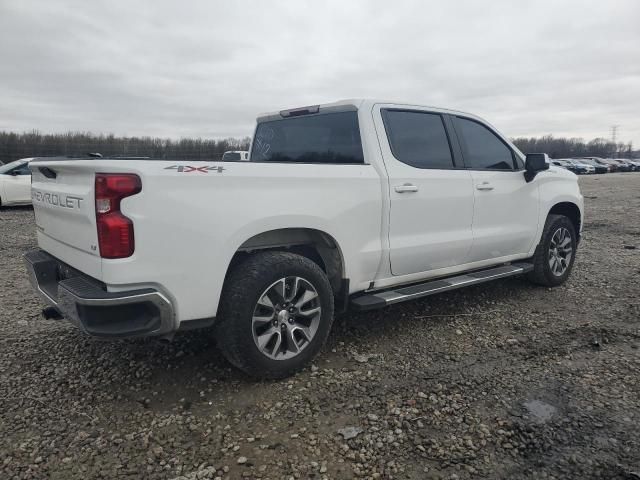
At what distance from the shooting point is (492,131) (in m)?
4.90

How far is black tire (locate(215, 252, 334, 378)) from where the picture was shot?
3.03 metres

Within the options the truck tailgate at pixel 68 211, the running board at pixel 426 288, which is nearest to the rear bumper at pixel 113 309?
the truck tailgate at pixel 68 211

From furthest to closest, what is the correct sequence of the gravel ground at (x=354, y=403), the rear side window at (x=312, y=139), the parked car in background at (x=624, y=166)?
the parked car in background at (x=624, y=166)
the rear side window at (x=312, y=139)
the gravel ground at (x=354, y=403)

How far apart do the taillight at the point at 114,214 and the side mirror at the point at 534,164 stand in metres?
3.86

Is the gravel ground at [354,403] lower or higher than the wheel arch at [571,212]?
lower

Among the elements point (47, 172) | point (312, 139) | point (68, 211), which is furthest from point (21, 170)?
point (68, 211)

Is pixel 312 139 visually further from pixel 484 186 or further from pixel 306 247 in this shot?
pixel 484 186

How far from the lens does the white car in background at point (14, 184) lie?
12.9 meters

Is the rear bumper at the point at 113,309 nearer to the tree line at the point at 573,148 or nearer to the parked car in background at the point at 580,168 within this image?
the parked car in background at the point at 580,168

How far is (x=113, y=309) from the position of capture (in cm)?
267

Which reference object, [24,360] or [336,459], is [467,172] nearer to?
[336,459]

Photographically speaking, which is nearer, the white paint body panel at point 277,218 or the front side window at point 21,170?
the white paint body panel at point 277,218

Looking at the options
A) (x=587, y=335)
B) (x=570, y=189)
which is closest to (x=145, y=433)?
(x=587, y=335)

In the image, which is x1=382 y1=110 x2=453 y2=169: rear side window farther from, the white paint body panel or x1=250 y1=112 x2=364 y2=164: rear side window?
x1=250 y1=112 x2=364 y2=164: rear side window
